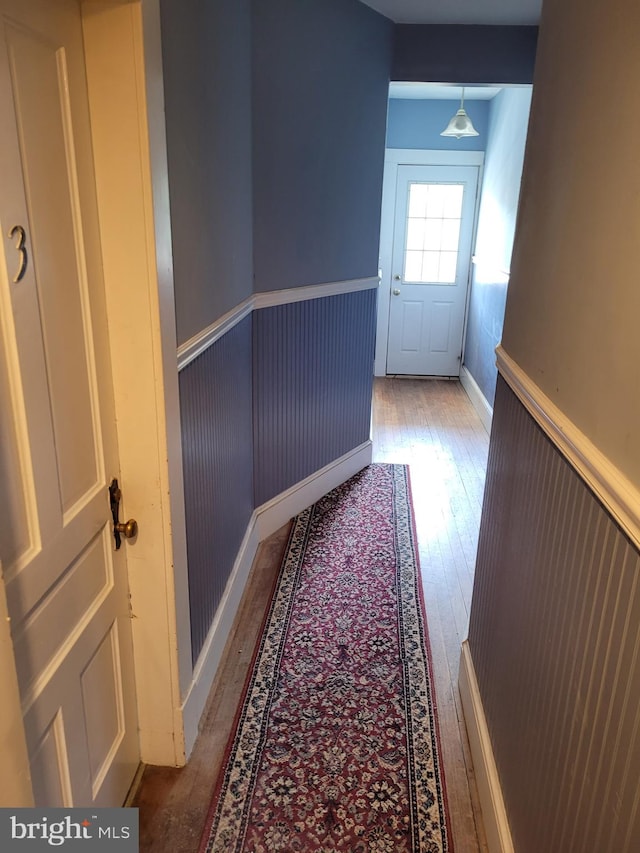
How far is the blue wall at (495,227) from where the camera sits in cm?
438

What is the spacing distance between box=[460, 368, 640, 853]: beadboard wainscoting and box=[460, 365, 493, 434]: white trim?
2.93 meters

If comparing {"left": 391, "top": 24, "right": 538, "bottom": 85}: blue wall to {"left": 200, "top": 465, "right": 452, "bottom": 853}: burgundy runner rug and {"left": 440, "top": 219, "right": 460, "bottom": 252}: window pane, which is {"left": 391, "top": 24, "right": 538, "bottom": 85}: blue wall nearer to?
{"left": 440, "top": 219, "right": 460, "bottom": 252}: window pane

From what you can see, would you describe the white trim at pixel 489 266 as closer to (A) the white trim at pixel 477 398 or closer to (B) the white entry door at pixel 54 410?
(A) the white trim at pixel 477 398

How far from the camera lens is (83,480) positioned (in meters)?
1.25

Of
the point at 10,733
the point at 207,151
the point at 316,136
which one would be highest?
the point at 316,136

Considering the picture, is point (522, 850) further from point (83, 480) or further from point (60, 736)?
point (83, 480)

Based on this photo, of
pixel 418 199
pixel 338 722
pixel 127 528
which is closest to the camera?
pixel 127 528

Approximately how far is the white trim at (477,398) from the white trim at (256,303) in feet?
5.52

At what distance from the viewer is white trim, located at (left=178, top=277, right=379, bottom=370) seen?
169 cm

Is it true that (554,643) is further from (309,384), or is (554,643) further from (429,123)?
(429,123)

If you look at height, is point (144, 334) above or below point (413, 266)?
above

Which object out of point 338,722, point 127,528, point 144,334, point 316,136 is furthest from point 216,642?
point 316,136

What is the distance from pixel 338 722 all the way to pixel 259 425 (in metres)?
1.33

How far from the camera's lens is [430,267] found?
5.98 metres
